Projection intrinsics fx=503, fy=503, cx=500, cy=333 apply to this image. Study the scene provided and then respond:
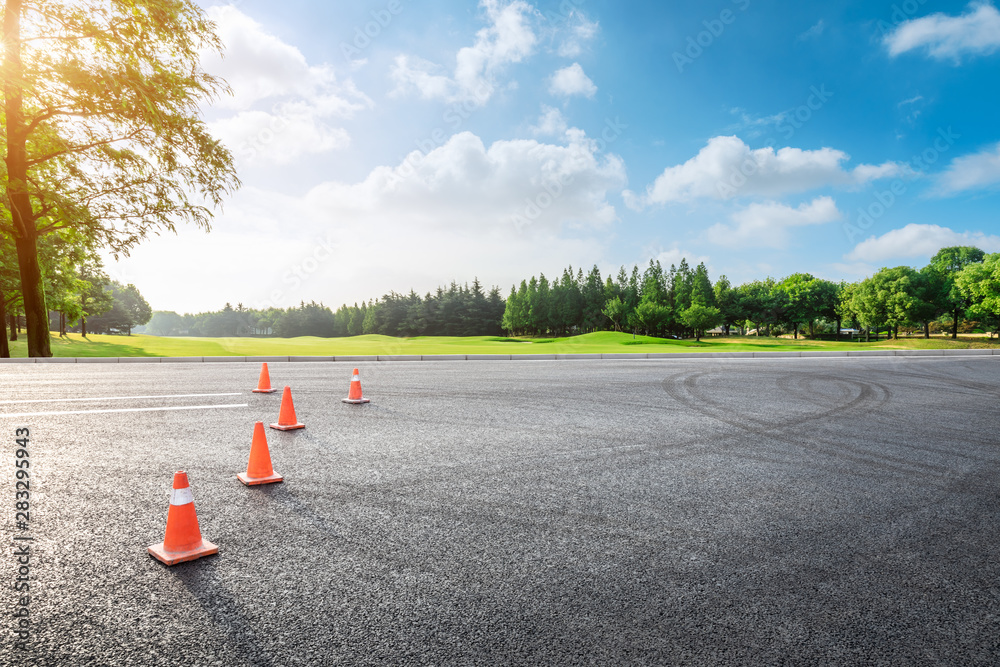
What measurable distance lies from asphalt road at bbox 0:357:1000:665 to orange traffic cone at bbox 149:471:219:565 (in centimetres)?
8

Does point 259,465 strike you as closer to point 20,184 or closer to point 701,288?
point 20,184

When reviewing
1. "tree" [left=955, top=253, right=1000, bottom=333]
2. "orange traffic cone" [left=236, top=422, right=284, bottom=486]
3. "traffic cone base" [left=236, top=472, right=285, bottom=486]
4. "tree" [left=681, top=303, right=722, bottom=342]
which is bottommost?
"traffic cone base" [left=236, top=472, right=285, bottom=486]

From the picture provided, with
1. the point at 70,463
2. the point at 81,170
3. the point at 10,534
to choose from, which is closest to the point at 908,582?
the point at 10,534

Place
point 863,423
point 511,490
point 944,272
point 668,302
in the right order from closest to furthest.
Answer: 1. point 511,490
2. point 863,423
3. point 944,272
4. point 668,302

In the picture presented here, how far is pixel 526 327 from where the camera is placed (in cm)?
8612

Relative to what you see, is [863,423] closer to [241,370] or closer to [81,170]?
[241,370]

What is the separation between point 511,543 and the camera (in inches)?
128

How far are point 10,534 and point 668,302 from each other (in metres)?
85.4

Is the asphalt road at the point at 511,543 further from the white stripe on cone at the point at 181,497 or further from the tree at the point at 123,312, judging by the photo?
the tree at the point at 123,312

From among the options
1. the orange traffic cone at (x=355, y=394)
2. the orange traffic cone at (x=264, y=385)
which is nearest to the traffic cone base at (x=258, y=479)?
the orange traffic cone at (x=355, y=394)

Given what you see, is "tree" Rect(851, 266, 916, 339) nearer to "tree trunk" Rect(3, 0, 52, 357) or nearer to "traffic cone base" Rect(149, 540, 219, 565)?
"traffic cone base" Rect(149, 540, 219, 565)

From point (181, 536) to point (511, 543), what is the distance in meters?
2.00

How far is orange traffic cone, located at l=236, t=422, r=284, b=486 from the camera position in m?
A: 4.37

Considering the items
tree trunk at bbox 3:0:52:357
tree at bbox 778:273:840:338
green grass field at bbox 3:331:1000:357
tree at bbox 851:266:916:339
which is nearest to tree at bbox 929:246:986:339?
tree at bbox 851:266:916:339
